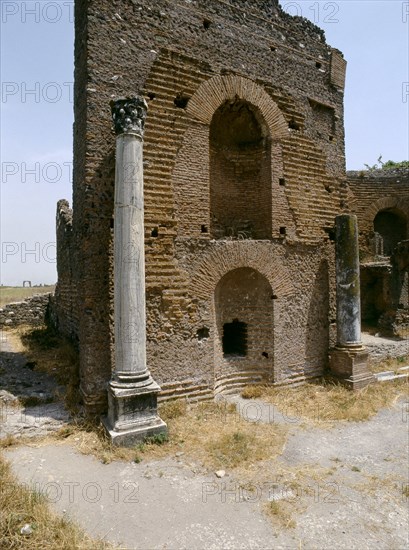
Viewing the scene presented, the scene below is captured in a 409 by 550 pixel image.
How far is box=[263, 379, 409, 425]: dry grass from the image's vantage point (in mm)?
7344

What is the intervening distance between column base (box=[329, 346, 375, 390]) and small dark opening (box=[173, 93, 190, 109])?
6562mm

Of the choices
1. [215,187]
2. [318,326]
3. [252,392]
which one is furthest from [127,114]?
[318,326]

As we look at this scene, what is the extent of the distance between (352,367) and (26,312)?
556 inches

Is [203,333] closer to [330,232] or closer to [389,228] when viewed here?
[330,232]

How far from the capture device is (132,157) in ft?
20.4

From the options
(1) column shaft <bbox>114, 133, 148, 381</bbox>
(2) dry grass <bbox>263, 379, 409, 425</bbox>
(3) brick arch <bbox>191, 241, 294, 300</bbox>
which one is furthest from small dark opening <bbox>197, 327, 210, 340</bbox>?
(2) dry grass <bbox>263, 379, 409, 425</bbox>

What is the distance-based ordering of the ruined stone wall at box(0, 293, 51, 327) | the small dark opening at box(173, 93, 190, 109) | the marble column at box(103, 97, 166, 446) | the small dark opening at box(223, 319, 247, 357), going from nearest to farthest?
the marble column at box(103, 97, 166, 446) → the small dark opening at box(173, 93, 190, 109) → the small dark opening at box(223, 319, 247, 357) → the ruined stone wall at box(0, 293, 51, 327)

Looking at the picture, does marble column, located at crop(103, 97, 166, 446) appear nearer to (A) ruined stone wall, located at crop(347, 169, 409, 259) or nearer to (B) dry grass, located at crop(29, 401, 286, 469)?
(B) dry grass, located at crop(29, 401, 286, 469)

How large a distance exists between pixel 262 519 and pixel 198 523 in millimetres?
718

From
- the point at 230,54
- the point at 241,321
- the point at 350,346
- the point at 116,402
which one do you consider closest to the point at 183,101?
the point at 230,54

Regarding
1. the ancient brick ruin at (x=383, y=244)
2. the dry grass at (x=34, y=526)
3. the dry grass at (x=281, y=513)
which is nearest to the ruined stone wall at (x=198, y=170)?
the dry grass at (x=34, y=526)

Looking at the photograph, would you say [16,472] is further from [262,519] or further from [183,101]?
[183,101]

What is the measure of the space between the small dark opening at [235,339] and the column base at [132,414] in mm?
3199

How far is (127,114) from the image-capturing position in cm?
617
